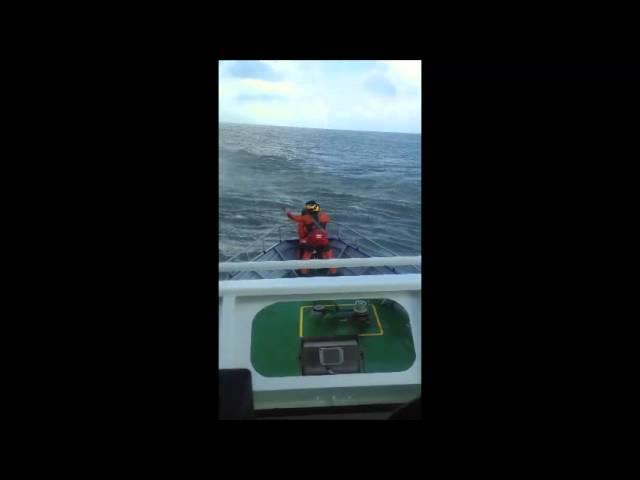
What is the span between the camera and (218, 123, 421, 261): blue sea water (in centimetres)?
493

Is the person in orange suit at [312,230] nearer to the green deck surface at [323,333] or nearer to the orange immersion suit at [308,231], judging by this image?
the orange immersion suit at [308,231]

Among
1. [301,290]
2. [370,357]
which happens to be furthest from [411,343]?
[301,290]

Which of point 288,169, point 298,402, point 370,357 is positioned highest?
point 288,169

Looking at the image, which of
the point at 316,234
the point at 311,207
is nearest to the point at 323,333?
the point at 316,234

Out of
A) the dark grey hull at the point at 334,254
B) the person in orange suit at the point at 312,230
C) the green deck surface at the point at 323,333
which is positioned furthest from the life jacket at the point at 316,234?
the green deck surface at the point at 323,333

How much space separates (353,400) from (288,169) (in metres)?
4.33

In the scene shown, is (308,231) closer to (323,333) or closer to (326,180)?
(323,333)

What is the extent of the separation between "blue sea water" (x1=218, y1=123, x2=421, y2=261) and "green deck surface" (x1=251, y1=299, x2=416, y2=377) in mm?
2939

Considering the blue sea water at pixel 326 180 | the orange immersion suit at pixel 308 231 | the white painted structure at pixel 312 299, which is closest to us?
the white painted structure at pixel 312 299

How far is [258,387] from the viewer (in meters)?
1.43

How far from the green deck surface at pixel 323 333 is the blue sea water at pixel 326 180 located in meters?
2.94

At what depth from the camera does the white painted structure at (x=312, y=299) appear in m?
1.45
